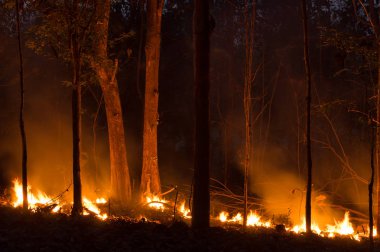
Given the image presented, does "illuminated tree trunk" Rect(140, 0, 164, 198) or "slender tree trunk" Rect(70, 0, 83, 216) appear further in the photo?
"illuminated tree trunk" Rect(140, 0, 164, 198)

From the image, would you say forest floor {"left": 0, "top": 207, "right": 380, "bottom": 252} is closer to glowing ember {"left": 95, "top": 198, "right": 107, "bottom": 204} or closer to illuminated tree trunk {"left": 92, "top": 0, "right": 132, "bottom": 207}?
glowing ember {"left": 95, "top": 198, "right": 107, "bottom": 204}

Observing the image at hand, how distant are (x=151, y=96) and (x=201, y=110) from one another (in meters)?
6.49

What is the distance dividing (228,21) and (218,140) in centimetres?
902

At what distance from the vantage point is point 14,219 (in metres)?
8.93

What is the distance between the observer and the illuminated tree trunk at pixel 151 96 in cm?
1515

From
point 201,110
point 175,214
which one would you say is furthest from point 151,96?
point 201,110

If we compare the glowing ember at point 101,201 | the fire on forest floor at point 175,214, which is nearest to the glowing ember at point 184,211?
the fire on forest floor at point 175,214

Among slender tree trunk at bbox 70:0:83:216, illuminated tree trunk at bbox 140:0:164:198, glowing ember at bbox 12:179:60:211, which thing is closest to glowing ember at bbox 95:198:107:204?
illuminated tree trunk at bbox 140:0:164:198

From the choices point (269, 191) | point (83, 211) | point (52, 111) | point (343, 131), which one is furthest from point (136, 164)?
point (83, 211)

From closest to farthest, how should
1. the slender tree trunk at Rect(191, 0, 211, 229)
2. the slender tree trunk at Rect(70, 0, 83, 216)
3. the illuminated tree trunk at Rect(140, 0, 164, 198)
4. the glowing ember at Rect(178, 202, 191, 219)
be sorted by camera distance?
the slender tree trunk at Rect(191, 0, 211, 229) < the slender tree trunk at Rect(70, 0, 83, 216) < the glowing ember at Rect(178, 202, 191, 219) < the illuminated tree trunk at Rect(140, 0, 164, 198)

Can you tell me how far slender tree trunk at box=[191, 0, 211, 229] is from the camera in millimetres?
8945

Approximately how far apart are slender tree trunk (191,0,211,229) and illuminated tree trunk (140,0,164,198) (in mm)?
→ 6303

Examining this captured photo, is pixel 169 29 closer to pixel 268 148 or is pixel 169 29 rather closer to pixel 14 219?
pixel 268 148

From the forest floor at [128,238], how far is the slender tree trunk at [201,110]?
545 mm
